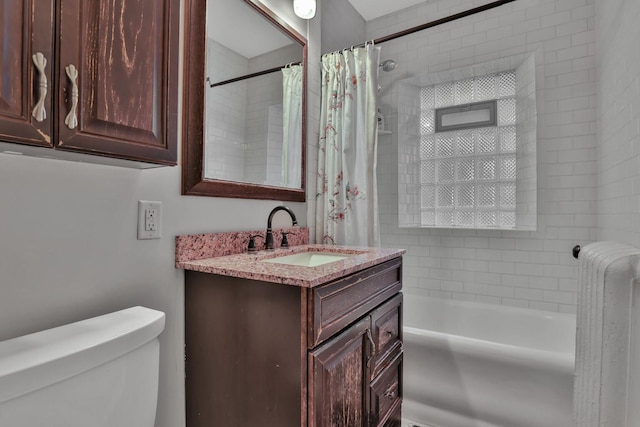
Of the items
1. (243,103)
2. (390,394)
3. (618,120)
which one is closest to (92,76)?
(243,103)

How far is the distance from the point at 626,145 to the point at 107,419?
2256 mm

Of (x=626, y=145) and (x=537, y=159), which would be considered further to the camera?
(x=537, y=159)

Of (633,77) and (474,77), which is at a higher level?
(474,77)

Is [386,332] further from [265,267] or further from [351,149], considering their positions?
[351,149]

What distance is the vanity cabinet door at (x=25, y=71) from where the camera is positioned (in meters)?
0.60

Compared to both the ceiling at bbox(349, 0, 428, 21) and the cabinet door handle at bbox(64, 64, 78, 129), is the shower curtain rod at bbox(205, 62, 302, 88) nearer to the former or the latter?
the cabinet door handle at bbox(64, 64, 78, 129)

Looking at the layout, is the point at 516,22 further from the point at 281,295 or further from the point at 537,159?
the point at 281,295

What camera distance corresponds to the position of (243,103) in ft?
5.05

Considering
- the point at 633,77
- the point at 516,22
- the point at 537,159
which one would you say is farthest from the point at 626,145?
the point at 516,22

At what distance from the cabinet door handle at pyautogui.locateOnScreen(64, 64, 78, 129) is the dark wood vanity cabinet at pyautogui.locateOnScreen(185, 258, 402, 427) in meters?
0.64

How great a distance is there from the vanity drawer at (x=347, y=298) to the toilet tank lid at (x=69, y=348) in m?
0.46

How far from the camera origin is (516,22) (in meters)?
2.39

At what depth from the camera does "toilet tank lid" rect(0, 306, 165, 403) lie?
64 centimetres

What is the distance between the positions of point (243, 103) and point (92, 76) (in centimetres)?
84
